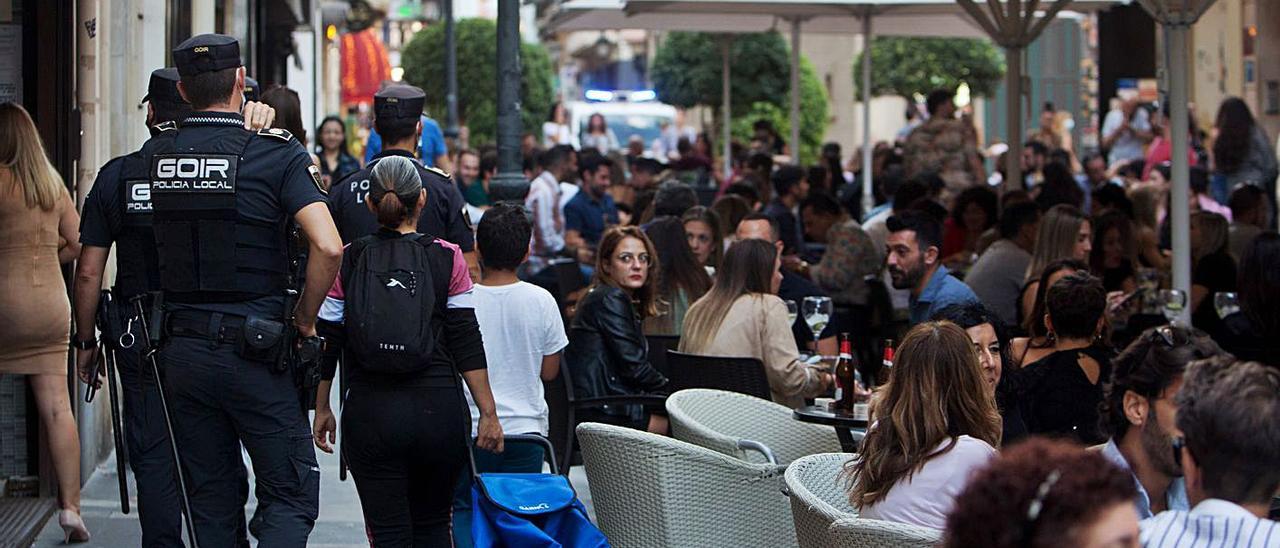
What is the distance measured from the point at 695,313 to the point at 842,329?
115 inches

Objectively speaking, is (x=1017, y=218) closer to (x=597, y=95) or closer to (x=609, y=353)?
(x=609, y=353)

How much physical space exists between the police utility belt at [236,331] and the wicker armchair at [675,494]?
97cm

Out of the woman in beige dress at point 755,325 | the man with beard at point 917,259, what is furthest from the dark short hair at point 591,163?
the woman in beige dress at point 755,325

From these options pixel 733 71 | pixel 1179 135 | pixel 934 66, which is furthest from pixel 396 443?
pixel 934 66

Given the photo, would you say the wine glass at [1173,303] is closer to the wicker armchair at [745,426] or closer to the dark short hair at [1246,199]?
the wicker armchair at [745,426]

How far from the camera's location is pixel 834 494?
5145 millimetres

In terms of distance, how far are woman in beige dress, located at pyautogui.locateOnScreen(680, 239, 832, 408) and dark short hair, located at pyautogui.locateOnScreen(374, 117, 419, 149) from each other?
4.76 feet

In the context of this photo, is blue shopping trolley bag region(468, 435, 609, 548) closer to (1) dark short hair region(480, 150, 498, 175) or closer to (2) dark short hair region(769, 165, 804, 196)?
(2) dark short hair region(769, 165, 804, 196)

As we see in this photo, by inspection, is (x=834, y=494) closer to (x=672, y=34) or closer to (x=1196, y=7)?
(x=1196, y=7)

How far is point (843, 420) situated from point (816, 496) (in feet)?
5.88

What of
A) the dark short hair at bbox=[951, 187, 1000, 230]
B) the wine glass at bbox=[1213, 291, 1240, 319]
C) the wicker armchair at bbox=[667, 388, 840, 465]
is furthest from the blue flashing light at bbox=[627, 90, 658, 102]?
the wicker armchair at bbox=[667, 388, 840, 465]

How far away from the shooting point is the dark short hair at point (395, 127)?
739 centimetres

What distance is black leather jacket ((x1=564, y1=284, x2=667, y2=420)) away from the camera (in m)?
7.74

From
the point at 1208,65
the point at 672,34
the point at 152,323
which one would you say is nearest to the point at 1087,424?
the point at 152,323
